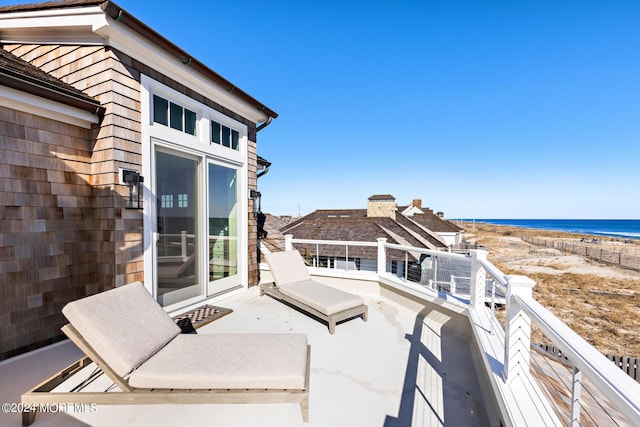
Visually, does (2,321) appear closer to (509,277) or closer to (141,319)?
(141,319)

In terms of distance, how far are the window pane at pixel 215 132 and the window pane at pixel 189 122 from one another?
35 cm

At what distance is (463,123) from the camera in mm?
16172

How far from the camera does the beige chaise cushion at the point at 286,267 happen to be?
4.51 meters

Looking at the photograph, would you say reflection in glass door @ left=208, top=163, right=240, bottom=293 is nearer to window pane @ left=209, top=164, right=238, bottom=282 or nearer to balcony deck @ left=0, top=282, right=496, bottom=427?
window pane @ left=209, top=164, right=238, bottom=282

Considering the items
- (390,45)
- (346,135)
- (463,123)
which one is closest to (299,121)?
(346,135)

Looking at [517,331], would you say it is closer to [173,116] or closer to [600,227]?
[173,116]

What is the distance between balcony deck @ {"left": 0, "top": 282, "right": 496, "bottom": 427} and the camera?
202cm

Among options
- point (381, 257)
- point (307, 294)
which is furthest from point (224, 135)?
point (381, 257)

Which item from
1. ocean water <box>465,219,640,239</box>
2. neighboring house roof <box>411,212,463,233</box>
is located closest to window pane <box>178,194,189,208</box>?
neighboring house roof <box>411,212,463,233</box>

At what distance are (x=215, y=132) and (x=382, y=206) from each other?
14.1 metres

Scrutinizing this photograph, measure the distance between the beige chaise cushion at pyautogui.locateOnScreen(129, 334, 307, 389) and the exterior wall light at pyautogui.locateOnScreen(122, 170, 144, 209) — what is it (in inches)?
71.0

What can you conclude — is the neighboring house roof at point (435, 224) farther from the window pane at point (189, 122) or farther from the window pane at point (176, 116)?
the window pane at point (176, 116)

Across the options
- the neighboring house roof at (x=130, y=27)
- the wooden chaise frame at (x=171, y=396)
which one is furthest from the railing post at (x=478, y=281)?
the neighboring house roof at (x=130, y=27)

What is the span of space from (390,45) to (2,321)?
35.3 feet
